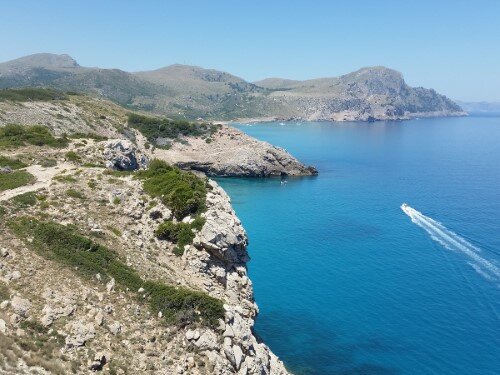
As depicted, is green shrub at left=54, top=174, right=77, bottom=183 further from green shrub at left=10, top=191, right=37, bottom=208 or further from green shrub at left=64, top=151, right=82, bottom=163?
green shrub at left=64, top=151, right=82, bottom=163

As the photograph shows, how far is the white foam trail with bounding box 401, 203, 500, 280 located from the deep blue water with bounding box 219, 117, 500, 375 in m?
0.17

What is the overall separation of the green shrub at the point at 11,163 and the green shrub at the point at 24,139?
29.1 feet

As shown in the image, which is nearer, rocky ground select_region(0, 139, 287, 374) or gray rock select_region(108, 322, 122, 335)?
rocky ground select_region(0, 139, 287, 374)

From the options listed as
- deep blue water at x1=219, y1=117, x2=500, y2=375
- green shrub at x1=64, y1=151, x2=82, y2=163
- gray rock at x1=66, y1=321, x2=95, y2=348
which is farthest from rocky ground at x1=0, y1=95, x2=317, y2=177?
gray rock at x1=66, y1=321, x2=95, y2=348

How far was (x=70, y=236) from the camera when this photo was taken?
29.9 metres

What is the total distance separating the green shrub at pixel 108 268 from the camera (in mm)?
26812

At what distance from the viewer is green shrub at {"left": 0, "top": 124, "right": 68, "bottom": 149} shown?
5547 centimetres

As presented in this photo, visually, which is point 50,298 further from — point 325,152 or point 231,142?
point 325,152

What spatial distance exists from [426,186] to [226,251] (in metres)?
90.8

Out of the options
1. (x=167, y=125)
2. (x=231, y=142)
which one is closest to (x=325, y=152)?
(x=231, y=142)

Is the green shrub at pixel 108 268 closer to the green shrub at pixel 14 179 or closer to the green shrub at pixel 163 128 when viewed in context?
the green shrub at pixel 14 179

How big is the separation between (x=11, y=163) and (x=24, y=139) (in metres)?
13.0

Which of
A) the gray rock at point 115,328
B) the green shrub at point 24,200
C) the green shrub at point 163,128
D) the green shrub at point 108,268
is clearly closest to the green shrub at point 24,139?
the green shrub at point 24,200

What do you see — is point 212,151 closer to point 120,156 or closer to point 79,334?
point 120,156
